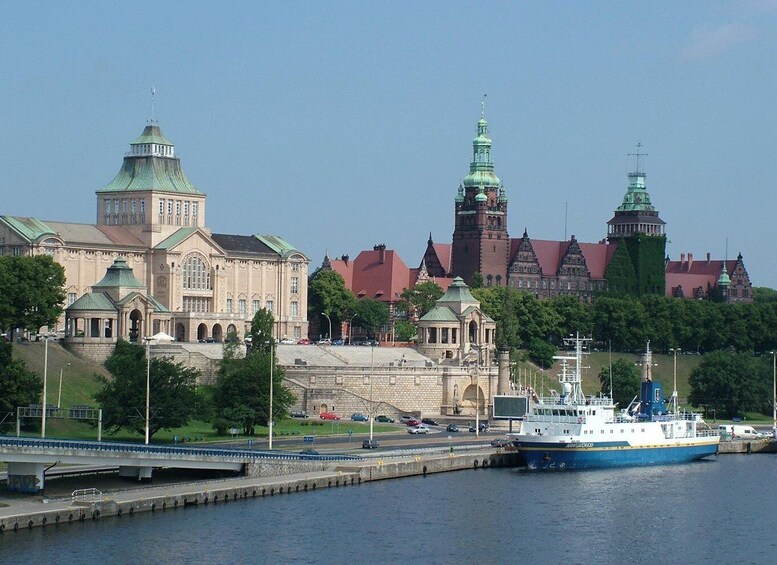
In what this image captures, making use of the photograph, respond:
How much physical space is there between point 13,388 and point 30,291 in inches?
1548

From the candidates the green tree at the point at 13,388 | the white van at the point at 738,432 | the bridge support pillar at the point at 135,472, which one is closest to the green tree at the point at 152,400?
the green tree at the point at 13,388

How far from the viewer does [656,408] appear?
14925 centimetres

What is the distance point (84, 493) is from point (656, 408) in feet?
184

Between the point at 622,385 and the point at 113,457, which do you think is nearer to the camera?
the point at 113,457

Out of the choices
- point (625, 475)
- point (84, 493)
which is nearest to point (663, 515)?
point (625, 475)

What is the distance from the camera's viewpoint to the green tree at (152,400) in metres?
133

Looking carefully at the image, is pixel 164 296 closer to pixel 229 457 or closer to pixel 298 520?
pixel 229 457

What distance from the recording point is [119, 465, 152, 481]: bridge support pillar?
116 m

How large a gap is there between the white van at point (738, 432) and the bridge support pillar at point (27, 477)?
69.8 meters

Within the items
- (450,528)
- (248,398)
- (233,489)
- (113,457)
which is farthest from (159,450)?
(248,398)

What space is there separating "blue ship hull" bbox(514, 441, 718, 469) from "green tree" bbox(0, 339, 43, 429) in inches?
1315

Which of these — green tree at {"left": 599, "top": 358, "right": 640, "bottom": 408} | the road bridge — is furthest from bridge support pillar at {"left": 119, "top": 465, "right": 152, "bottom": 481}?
green tree at {"left": 599, "top": 358, "right": 640, "bottom": 408}

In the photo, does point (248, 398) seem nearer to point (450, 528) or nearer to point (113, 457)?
point (113, 457)

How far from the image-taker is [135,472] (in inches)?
4577
